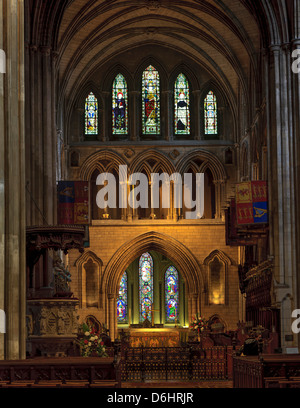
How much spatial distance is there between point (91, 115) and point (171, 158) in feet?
14.4

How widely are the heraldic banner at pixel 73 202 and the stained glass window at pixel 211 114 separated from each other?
37.1 ft

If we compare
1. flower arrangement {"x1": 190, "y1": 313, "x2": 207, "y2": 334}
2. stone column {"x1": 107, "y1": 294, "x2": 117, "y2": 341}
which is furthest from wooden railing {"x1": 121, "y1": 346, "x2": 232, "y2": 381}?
stone column {"x1": 107, "y1": 294, "x2": 117, "y2": 341}

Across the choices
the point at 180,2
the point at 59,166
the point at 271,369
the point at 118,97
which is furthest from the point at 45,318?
the point at 118,97

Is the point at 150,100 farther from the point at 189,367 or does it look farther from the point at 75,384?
the point at 75,384

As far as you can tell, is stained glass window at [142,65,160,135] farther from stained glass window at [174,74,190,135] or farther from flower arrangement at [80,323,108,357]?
flower arrangement at [80,323,108,357]

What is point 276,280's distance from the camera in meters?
27.7

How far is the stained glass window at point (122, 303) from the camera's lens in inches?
1601

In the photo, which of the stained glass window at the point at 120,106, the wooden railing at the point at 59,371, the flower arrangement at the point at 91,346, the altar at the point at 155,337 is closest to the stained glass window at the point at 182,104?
the stained glass window at the point at 120,106

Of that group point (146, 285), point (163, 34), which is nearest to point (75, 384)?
point (163, 34)

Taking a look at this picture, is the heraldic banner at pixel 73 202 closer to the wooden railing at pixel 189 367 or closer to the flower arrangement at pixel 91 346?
the wooden railing at pixel 189 367

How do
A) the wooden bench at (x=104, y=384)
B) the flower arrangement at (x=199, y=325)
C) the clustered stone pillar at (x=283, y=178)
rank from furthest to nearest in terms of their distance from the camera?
1. the flower arrangement at (x=199, y=325)
2. the clustered stone pillar at (x=283, y=178)
3. the wooden bench at (x=104, y=384)

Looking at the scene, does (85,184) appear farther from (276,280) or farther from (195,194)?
(195,194)

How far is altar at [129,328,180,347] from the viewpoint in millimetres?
38562

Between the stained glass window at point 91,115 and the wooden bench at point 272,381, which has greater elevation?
the stained glass window at point 91,115
